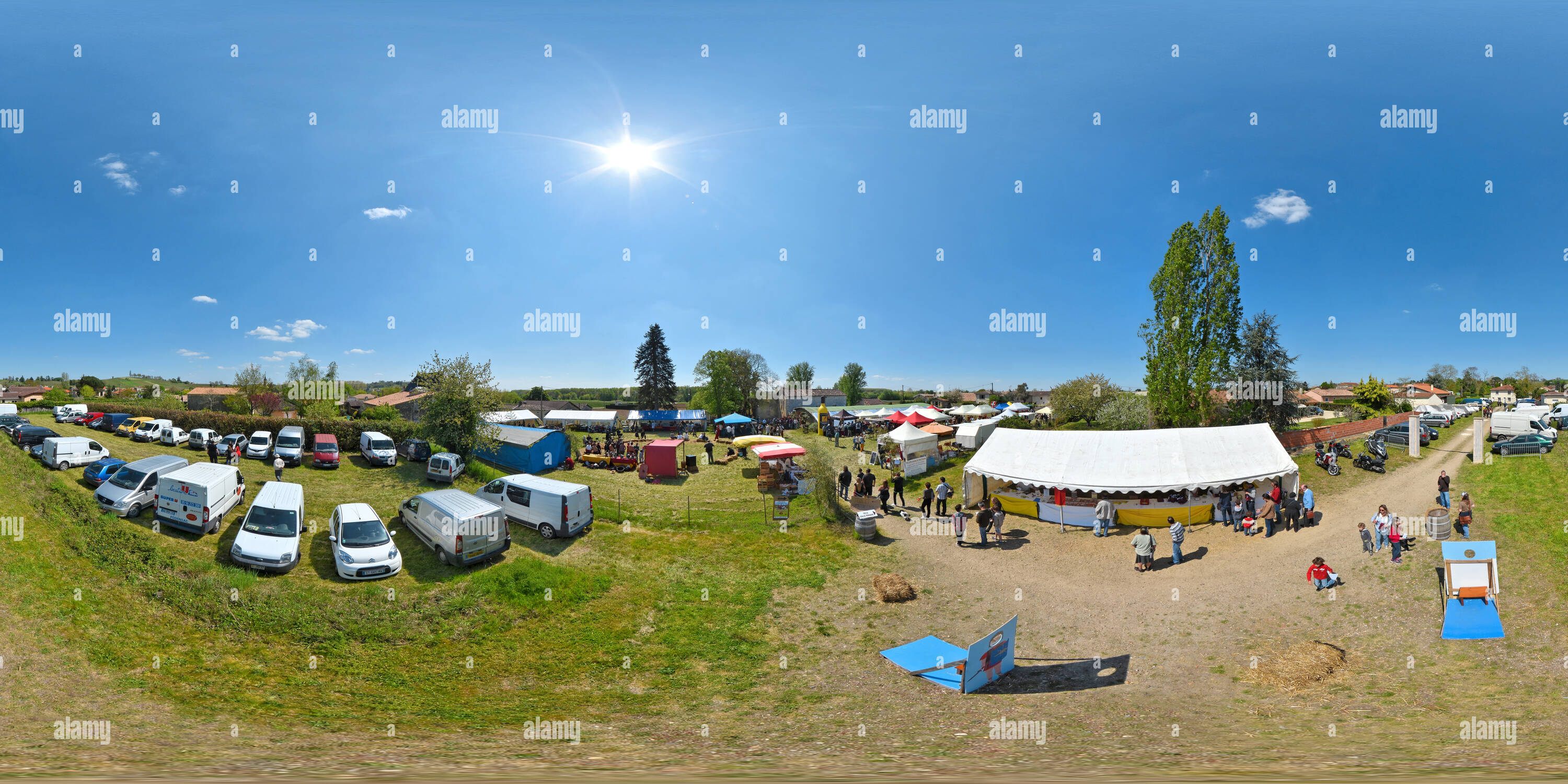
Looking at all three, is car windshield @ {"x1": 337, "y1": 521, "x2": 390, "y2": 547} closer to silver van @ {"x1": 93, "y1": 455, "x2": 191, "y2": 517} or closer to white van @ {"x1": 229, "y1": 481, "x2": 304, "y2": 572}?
white van @ {"x1": 229, "y1": 481, "x2": 304, "y2": 572}

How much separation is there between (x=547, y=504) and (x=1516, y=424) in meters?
41.2

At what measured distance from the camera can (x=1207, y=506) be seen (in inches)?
647

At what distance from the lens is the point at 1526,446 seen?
70.1ft

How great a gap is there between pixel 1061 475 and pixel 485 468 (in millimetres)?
22102

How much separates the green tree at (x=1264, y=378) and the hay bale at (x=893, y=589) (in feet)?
91.0

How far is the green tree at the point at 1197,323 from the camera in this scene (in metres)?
26.0

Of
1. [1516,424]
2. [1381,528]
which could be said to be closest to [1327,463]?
[1381,528]

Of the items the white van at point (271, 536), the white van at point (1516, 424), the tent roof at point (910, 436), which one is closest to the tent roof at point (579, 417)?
the tent roof at point (910, 436)

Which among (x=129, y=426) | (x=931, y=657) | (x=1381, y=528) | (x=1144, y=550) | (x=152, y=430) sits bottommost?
(x=931, y=657)

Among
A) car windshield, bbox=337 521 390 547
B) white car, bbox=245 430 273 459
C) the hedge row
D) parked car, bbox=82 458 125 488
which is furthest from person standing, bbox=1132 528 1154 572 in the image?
white car, bbox=245 430 273 459

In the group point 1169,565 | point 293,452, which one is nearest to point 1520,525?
point 1169,565

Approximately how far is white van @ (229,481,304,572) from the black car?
1771 centimetres

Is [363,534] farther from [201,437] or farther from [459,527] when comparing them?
[201,437]

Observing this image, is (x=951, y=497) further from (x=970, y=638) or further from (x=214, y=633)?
(x=214, y=633)
